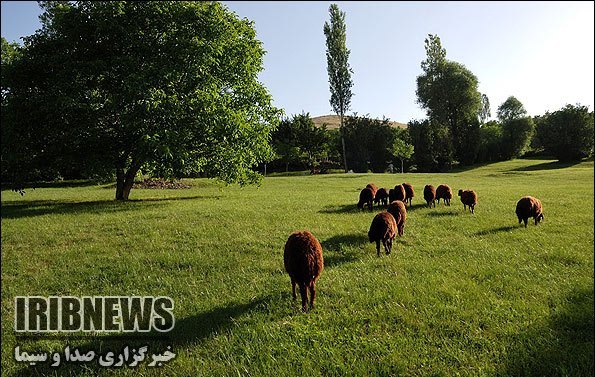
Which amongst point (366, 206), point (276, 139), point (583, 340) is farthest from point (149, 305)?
point (276, 139)

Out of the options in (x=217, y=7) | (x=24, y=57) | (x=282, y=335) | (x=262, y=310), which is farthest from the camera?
(x=217, y=7)

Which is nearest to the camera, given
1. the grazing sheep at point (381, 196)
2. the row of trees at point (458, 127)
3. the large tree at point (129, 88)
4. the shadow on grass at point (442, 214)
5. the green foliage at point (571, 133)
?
the shadow on grass at point (442, 214)

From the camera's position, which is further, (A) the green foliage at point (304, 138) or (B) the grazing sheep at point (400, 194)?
(A) the green foliage at point (304, 138)

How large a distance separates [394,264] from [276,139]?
201 feet

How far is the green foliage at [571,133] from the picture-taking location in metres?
53.8

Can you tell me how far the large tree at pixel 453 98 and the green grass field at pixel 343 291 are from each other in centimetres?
5565

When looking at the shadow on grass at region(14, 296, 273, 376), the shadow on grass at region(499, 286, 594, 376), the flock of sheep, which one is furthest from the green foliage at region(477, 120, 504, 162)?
the shadow on grass at region(14, 296, 273, 376)

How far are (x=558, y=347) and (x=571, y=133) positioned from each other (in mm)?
64892

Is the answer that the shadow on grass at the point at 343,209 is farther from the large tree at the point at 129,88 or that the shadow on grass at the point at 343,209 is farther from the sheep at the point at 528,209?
the large tree at the point at 129,88

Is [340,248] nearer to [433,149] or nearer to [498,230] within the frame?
[498,230]

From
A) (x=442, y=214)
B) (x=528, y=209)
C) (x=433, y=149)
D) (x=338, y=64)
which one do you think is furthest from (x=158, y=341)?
(x=433, y=149)

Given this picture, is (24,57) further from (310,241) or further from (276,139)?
(276,139)

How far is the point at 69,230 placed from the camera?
516 inches

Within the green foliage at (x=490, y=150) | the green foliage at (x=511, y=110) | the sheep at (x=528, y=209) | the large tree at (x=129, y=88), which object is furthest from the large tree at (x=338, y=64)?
the green foliage at (x=511, y=110)
